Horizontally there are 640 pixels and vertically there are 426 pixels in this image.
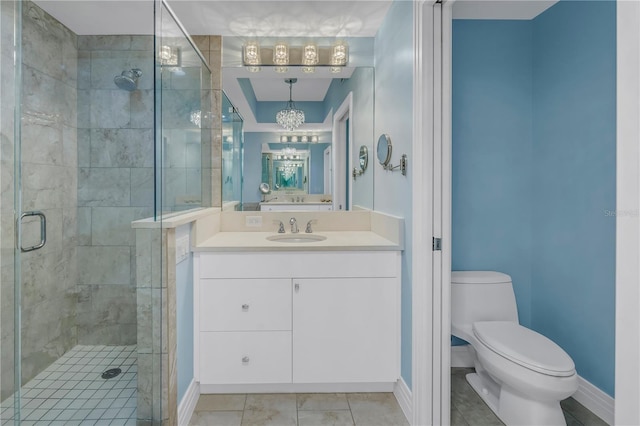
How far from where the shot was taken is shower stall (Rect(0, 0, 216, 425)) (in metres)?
1.69

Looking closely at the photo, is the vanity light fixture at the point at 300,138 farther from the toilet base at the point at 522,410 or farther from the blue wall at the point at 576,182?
the toilet base at the point at 522,410

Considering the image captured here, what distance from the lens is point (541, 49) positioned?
7.10 ft

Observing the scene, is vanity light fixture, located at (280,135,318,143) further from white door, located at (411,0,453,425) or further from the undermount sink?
white door, located at (411,0,453,425)

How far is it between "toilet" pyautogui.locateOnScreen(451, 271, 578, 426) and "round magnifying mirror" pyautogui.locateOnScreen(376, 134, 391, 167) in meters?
0.80

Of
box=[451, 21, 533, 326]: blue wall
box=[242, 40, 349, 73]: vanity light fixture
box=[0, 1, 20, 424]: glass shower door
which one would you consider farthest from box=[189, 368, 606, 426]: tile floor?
box=[242, 40, 349, 73]: vanity light fixture

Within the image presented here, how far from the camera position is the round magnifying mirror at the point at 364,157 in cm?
242

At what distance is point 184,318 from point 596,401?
6.96 ft

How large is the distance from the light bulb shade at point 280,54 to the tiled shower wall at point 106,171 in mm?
785

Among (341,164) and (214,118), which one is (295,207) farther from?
(214,118)

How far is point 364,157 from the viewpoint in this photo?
243 centimetres

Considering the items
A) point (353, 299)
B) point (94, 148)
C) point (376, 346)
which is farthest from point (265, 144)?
point (376, 346)

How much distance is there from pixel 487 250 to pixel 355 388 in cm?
119

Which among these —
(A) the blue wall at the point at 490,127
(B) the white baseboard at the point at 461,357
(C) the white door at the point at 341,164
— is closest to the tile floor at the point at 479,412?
(B) the white baseboard at the point at 461,357

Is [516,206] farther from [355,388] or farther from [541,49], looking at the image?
[355,388]
